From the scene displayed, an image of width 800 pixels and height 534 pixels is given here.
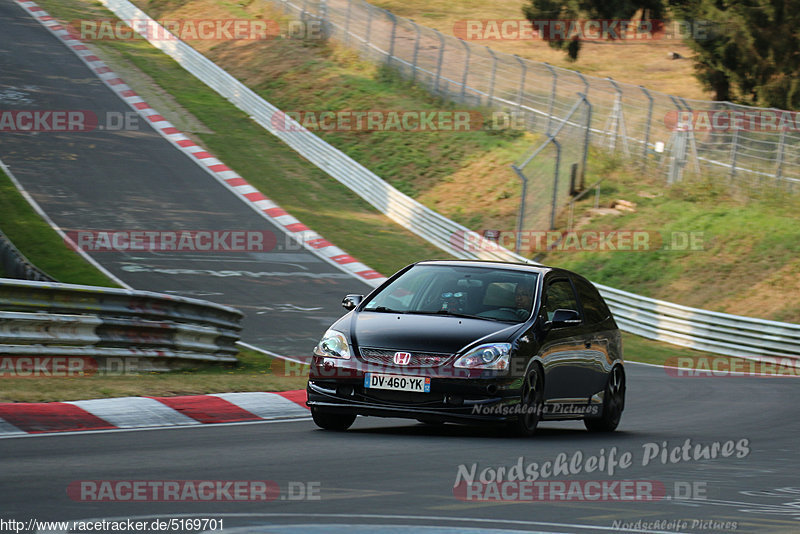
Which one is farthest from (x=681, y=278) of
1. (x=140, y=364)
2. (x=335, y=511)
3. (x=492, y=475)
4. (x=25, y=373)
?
(x=335, y=511)

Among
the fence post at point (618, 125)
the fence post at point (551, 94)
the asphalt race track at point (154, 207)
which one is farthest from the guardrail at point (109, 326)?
the fence post at point (551, 94)

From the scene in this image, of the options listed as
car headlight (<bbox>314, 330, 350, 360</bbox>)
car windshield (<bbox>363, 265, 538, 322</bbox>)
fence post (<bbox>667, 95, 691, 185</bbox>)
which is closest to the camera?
car headlight (<bbox>314, 330, 350, 360</bbox>)

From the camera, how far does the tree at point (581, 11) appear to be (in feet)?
119

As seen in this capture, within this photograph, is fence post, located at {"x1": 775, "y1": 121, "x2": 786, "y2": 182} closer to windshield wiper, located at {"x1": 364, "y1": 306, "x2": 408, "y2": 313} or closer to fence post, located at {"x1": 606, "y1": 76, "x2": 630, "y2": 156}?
fence post, located at {"x1": 606, "y1": 76, "x2": 630, "y2": 156}

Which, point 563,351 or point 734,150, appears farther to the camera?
point 734,150

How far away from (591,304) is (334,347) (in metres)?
2.92

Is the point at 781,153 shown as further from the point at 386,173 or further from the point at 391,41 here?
the point at 391,41

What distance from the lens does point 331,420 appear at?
9570 millimetres

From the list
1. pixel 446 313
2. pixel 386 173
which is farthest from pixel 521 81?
pixel 446 313

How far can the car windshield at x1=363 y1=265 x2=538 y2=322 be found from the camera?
389 inches

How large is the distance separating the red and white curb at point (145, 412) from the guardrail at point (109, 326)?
1.78m

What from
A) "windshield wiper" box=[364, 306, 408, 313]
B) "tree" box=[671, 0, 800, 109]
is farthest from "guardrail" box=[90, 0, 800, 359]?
"windshield wiper" box=[364, 306, 408, 313]

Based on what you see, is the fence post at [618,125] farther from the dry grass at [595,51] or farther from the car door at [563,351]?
the car door at [563,351]

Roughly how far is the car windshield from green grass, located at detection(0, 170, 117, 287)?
1067cm
